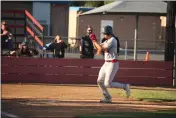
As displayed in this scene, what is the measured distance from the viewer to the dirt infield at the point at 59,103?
9156mm

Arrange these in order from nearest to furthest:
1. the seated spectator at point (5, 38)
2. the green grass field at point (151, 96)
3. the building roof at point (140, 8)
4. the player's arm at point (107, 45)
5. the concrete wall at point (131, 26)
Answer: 1. the player's arm at point (107, 45)
2. the green grass field at point (151, 96)
3. the seated spectator at point (5, 38)
4. the building roof at point (140, 8)
5. the concrete wall at point (131, 26)

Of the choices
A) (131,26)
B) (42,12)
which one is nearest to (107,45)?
(131,26)

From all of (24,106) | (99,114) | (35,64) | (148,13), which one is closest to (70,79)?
(35,64)

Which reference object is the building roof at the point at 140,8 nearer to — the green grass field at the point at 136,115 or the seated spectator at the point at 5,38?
the seated spectator at the point at 5,38

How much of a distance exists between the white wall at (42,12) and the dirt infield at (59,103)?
25.0 meters

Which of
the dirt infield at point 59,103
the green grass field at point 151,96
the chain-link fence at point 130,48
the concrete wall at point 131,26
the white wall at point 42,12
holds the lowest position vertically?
the green grass field at point 151,96

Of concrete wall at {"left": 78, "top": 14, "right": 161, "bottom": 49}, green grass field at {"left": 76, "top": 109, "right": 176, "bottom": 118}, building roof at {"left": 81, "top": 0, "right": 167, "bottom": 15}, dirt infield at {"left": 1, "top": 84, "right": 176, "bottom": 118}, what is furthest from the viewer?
concrete wall at {"left": 78, "top": 14, "right": 161, "bottom": 49}

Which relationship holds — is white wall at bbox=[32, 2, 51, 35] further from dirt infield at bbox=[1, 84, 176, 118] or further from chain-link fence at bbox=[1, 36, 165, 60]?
dirt infield at bbox=[1, 84, 176, 118]

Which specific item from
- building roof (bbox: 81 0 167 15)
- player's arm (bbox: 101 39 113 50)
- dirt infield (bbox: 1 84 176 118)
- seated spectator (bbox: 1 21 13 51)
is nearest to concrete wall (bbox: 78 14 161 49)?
building roof (bbox: 81 0 167 15)

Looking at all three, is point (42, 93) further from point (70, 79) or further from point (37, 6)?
point (37, 6)

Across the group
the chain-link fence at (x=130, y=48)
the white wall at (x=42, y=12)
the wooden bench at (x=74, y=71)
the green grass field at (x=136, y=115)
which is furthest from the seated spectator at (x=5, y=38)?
the white wall at (x=42, y=12)

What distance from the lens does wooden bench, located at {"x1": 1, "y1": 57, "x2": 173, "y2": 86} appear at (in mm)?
15383

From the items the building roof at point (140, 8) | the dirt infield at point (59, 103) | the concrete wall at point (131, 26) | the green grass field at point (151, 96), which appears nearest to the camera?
the dirt infield at point (59, 103)

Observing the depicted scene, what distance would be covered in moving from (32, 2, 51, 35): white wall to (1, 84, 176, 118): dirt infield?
82.2ft
